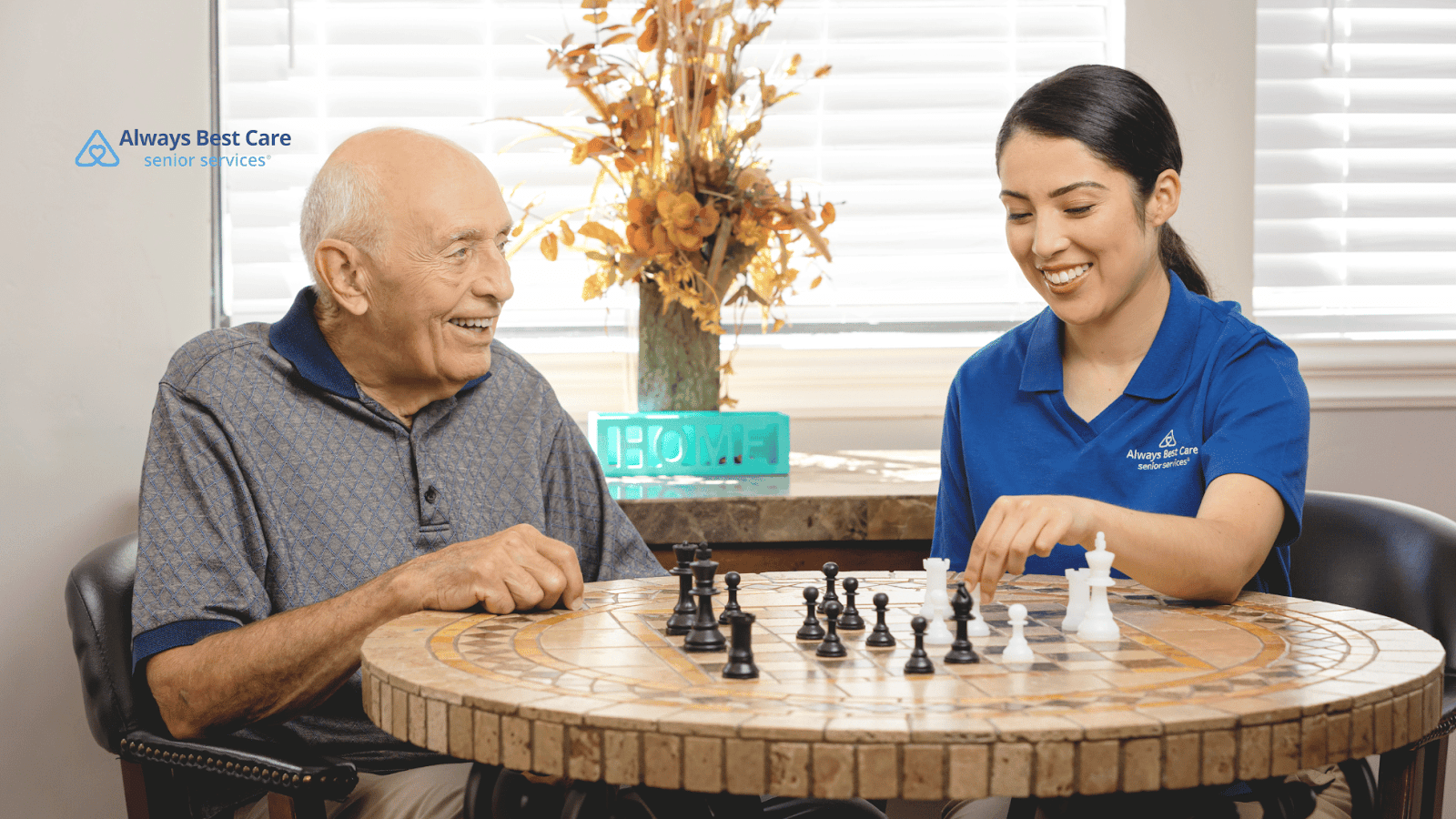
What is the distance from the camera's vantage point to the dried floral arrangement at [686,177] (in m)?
2.47

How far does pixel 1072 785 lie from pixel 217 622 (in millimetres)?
1199

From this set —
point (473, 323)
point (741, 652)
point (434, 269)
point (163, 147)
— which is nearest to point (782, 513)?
point (473, 323)

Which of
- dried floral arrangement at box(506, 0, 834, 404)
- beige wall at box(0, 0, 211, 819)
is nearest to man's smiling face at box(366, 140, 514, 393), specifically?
dried floral arrangement at box(506, 0, 834, 404)

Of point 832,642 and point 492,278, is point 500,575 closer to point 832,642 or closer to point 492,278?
point 832,642

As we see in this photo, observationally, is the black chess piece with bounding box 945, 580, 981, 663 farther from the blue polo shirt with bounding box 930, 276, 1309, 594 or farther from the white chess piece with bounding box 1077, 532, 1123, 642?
the blue polo shirt with bounding box 930, 276, 1309, 594

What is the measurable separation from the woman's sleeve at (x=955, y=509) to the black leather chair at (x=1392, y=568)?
593 millimetres

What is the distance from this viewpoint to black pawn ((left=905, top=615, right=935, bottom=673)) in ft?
3.80

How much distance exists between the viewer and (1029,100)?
195cm

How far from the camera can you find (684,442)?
8.39 feet

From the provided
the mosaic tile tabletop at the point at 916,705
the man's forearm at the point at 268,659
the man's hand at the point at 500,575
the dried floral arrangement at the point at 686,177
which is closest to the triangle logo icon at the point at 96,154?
the dried floral arrangement at the point at 686,177

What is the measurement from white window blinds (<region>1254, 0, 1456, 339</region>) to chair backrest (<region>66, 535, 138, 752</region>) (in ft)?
8.94

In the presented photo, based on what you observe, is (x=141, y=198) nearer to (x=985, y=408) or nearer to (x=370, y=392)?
(x=370, y=392)

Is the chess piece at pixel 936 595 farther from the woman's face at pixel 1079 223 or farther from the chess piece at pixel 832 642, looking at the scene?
the woman's face at pixel 1079 223

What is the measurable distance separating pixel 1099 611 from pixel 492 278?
1.11m
